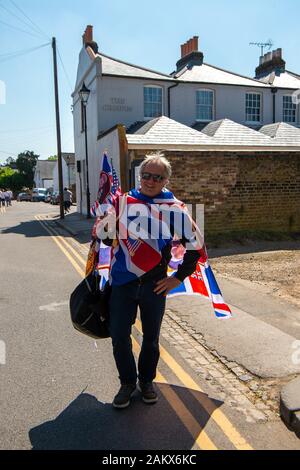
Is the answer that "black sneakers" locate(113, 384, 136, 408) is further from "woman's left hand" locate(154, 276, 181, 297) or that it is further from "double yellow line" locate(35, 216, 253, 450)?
"woman's left hand" locate(154, 276, 181, 297)

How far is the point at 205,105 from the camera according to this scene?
959 inches

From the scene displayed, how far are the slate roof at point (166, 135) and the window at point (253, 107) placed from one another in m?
7.60

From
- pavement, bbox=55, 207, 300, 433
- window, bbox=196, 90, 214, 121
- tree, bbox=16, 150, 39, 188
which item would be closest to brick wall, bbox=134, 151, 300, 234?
pavement, bbox=55, 207, 300, 433

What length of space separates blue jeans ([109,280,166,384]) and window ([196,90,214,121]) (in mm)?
22018

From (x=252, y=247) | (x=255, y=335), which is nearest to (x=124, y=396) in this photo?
(x=255, y=335)

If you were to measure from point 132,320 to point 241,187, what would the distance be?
32.9 ft

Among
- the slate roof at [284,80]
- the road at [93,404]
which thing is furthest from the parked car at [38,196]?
the road at [93,404]

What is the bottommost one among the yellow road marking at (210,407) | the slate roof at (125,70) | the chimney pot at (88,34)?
the yellow road marking at (210,407)

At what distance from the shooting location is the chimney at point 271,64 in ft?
92.0

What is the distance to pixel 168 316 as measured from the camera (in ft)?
20.6

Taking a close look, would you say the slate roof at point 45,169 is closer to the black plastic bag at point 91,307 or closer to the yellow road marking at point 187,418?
the black plastic bag at point 91,307

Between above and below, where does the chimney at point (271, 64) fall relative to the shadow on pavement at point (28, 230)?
above

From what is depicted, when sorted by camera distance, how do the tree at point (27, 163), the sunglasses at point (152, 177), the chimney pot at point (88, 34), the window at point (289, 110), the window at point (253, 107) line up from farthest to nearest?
1. the tree at point (27, 163)
2. the window at point (289, 110)
3. the window at point (253, 107)
4. the chimney pot at point (88, 34)
5. the sunglasses at point (152, 177)

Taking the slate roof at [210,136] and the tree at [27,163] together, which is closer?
the slate roof at [210,136]
